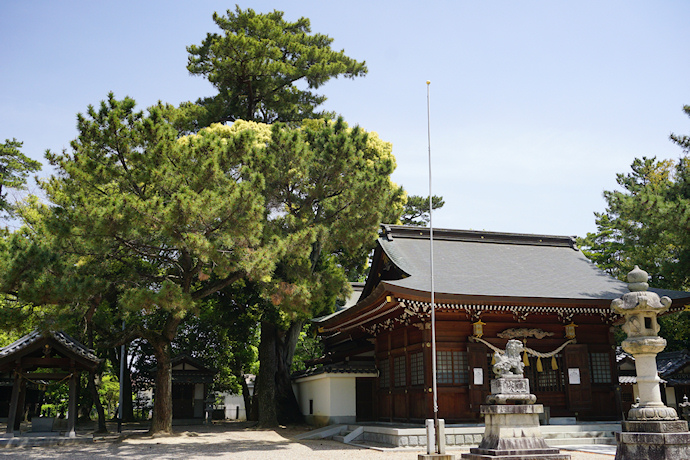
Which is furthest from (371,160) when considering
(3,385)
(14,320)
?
(3,385)

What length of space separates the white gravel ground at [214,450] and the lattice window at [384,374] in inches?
104

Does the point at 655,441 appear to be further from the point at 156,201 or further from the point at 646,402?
the point at 156,201

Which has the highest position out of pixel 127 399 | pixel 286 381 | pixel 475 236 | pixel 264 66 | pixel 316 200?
pixel 264 66

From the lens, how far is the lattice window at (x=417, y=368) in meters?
16.2

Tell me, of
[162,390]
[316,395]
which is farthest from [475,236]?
[162,390]

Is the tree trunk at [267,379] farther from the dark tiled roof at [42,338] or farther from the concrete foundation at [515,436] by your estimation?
the concrete foundation at [515,436]

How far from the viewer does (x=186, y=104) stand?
84.6 feet

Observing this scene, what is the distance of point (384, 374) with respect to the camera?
1883 centimetres

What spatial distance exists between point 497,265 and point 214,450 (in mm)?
10559

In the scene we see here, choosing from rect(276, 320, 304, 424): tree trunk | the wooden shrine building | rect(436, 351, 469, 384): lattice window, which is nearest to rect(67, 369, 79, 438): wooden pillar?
rect(276, 320, 304, 424): tree trunk

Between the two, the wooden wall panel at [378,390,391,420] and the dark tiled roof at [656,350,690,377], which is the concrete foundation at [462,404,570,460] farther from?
the dark tiled roof at [656,350,690,377]

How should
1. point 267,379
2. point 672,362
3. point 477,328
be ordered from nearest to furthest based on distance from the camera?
point 477,328 < point 267,379 < point 672,362

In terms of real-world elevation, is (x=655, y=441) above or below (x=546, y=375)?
below

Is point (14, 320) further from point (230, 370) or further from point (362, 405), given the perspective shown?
point (230, 370)
